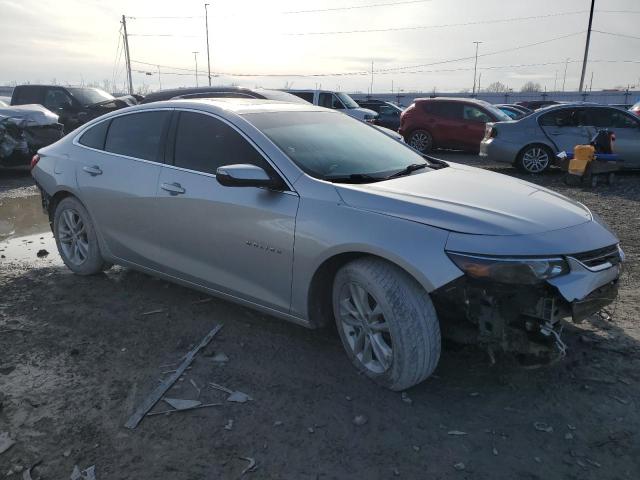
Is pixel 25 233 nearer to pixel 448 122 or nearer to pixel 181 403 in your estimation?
pixel 181 403

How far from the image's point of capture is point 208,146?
150 inches

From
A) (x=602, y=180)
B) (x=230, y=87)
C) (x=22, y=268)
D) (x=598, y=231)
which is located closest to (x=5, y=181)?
(x=230, y=87)

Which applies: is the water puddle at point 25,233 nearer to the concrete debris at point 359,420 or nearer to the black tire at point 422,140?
the concrete debris at point 359,420

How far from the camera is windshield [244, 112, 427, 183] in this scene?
11.3ft

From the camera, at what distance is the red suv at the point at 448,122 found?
1446 cm

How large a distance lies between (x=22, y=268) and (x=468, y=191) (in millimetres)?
4357

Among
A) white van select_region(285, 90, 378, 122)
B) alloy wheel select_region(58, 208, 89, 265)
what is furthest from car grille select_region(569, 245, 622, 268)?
white van select_region(285, 90, 378, 122)

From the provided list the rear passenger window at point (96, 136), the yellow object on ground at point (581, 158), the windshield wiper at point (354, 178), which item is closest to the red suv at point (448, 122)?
the yellow object on ground at point (581, 158)

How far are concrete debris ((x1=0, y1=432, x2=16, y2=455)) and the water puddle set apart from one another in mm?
3034

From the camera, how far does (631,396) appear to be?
298cm

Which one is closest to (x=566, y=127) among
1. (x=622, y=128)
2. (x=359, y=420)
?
(x=622, y=128)

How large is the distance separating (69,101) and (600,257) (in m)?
14.6

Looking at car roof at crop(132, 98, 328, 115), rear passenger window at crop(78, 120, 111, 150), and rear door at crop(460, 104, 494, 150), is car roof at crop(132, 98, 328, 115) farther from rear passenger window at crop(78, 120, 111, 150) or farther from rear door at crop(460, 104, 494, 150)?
rear door at crop(460, 104, 494, 150)

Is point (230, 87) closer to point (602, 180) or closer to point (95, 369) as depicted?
point (602, 180)
